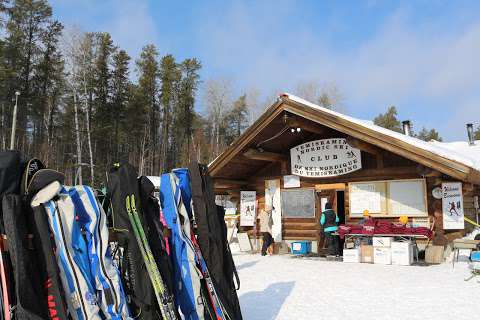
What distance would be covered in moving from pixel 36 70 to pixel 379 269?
28.5 meters

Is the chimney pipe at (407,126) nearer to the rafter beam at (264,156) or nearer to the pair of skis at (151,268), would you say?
the rafter beam at (264,156)

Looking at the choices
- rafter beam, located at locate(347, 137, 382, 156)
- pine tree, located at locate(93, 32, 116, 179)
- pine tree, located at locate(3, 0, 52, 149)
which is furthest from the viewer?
pine tree, located at locate(93, 32, 116, 179)

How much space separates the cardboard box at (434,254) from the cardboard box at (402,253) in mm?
419

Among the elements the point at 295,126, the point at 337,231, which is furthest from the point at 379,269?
the point at 295,126

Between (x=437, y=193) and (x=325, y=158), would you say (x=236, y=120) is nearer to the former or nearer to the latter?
(x=325, y=158)

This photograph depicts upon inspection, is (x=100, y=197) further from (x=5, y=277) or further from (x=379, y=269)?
(x=379, y=269)

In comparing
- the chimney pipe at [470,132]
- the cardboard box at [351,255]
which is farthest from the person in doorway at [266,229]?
the chimney pipe at [470,132]

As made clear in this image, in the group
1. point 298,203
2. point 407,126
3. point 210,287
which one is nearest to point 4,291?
point 210,287

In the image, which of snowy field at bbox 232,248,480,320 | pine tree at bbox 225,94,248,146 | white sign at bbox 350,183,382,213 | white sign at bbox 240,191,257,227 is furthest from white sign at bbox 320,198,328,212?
pine tree at bbox 225,94,248,146

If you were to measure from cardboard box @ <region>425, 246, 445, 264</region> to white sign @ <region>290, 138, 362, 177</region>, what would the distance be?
7.92ft

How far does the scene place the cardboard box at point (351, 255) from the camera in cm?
938

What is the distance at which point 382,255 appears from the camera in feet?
29.6

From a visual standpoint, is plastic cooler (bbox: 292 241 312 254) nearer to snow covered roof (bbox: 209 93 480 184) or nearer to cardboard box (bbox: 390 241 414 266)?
cardboard box (bbox: 390 241 414 266)

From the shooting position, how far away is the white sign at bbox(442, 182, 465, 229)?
29.7ft
